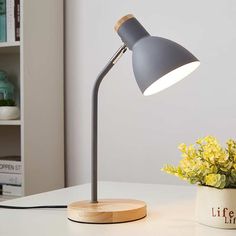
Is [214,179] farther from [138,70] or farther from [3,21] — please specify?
[3,21]

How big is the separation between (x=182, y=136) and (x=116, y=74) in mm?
431

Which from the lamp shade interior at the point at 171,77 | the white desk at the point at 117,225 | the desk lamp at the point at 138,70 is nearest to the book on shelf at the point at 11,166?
the white desk at the point at 117,225

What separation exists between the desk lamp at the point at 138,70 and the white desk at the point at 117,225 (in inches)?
0.8

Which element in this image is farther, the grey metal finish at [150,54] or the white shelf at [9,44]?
the white shelf at [9,44]

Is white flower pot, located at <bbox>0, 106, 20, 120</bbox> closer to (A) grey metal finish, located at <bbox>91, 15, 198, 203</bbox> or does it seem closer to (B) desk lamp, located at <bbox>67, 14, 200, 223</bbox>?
(B) desk lamp, located at <bbox>67, 14, 200, 223</bbox>

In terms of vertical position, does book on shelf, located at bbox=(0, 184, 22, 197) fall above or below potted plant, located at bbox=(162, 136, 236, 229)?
below

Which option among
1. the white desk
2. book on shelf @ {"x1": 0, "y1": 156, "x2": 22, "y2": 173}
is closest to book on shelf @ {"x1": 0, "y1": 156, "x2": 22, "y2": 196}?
book on shelf @ {"x1": 0, "y1": 156, "x2": 22, "y2": 173}

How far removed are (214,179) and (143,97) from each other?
1153 millimetres

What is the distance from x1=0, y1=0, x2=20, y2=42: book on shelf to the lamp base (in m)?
1.18

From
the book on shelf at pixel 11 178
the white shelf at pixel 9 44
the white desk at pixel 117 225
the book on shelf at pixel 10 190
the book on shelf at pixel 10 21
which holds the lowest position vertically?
the book on shelf at pixel 10 190

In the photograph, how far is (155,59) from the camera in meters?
0.80

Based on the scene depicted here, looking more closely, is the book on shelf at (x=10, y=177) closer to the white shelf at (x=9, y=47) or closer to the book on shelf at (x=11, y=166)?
the book on shelf at (x=11, y=166)

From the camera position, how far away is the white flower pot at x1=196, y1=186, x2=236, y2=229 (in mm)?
827

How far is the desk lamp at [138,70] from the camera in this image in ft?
2.63
